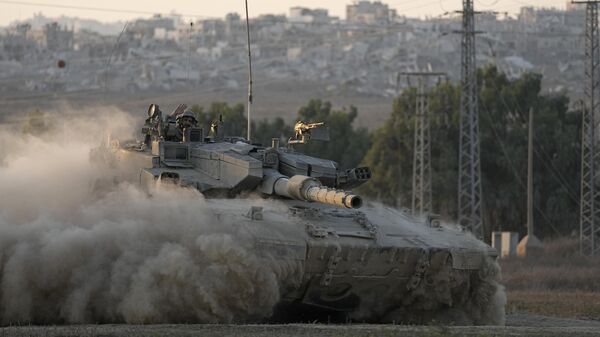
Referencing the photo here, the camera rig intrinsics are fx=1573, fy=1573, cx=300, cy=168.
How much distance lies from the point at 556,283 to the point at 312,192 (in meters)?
16.8

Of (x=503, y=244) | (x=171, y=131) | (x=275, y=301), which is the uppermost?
(x=171, y=131)

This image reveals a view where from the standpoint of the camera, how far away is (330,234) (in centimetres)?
2369

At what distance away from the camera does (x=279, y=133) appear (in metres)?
72.4

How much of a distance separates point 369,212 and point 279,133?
4707cm

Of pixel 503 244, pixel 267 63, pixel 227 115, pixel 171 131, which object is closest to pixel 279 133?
pixel 227 115

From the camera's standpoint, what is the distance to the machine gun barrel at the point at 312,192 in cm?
2309

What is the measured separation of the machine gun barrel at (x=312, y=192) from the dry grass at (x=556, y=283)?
21.6ft

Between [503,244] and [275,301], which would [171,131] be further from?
[503,244]

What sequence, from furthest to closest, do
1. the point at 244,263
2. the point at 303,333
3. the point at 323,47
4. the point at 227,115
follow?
the point at 323,47
the point at 227,115
the point at 244,263
the point at 303,333

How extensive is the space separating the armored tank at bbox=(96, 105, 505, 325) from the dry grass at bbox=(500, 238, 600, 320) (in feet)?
14.3

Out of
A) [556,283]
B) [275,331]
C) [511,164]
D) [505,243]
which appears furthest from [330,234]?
[511,164]

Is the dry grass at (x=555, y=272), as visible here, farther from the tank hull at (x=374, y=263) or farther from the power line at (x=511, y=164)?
the tank hull at (x=374, y=263)

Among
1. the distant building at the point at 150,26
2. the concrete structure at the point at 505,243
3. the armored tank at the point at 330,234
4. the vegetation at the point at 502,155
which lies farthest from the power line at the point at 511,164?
the distant building at the point at 150,26

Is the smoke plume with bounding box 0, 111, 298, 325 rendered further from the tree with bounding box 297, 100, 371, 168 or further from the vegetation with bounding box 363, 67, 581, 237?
the tree with bounding box 297, 100, 371, 168
